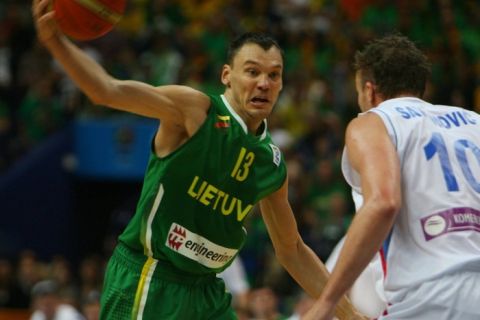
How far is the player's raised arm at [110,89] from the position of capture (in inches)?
193

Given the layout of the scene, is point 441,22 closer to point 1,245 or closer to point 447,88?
point 447,88

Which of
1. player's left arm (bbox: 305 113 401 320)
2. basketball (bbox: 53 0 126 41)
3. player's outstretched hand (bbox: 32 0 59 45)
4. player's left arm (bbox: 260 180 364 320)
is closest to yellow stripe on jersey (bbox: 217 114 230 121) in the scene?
player's left arm (bbox: 260 180 364 320)

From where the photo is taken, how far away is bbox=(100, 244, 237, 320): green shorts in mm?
6074

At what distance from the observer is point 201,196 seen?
605cm

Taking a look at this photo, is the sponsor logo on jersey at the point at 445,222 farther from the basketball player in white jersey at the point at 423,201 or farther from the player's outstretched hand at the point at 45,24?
the player's outstretched hand at the point at 45,24

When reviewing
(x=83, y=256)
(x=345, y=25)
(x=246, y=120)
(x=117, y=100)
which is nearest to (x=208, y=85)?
(x=345, y=25)

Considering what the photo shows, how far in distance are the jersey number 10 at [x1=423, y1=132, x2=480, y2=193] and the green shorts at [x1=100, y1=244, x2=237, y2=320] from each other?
1.75 m

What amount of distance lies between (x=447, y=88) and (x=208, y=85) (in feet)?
11.2

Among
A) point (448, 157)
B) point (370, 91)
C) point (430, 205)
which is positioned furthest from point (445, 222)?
point (370, 91)

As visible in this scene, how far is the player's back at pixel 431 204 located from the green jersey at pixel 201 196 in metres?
1.20

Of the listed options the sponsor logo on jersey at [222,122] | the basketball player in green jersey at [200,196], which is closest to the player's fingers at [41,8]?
the basketball player in green jersey at [200,196]

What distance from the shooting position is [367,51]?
550 cm

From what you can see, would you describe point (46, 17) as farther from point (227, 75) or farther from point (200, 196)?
point (227, 75)

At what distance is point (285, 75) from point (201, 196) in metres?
10.1
